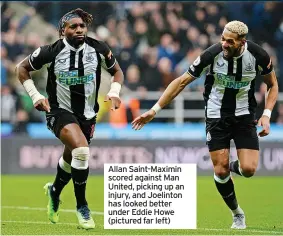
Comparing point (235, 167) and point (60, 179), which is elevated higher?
point (235, 167)

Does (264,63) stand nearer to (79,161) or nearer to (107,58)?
(107,58)

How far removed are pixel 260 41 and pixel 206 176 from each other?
3.71m

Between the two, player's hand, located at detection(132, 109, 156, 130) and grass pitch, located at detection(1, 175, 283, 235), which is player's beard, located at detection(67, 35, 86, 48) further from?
grass pitch, located at detection(1, 175, 283, 235)

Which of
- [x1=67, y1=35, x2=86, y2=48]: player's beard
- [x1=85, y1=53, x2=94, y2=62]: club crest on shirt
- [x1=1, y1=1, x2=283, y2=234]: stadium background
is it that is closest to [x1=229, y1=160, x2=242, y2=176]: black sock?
[x1=85, y1=53, x2=94, y2=62]: club crest on shirt

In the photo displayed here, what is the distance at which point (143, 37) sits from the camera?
21.5m

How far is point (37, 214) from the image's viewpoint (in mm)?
12234

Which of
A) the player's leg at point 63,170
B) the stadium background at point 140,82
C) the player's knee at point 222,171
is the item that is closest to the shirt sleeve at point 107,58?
the player's leg at point 63,170

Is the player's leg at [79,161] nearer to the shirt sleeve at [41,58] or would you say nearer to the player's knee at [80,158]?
Result: the player's knee at [80,158]

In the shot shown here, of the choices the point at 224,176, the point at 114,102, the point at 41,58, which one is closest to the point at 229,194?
the point at 224,176

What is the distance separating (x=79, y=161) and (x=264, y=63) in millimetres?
2225

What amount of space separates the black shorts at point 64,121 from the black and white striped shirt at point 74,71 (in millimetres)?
61

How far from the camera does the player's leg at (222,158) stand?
10297mm

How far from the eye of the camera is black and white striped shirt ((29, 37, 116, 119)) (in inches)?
405

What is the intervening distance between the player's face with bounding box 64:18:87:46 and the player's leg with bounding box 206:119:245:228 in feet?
5.58
